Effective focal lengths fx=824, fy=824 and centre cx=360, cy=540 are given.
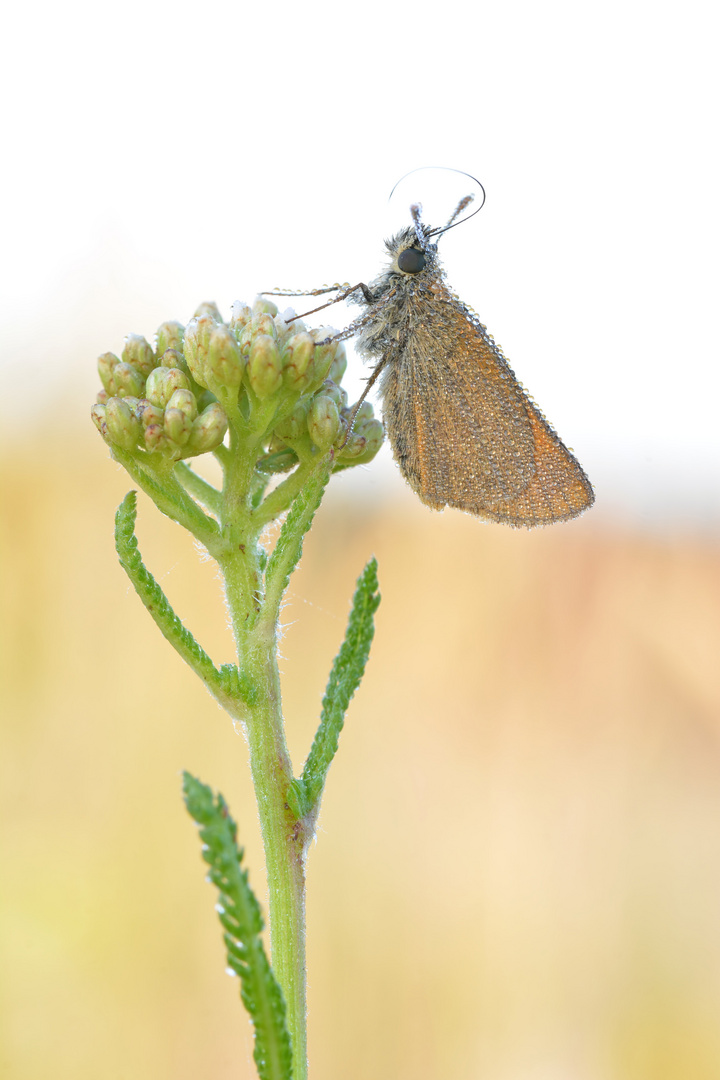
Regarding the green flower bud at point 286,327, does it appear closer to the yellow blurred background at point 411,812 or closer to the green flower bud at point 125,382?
the green flower bud at point 125,382

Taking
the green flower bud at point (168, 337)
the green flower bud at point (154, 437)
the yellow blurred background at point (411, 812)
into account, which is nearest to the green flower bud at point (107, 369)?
the green flower bud at point (168, 337)

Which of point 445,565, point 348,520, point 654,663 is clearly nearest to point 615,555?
point 654,663

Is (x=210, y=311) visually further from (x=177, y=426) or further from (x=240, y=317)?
(x=177, y=426)

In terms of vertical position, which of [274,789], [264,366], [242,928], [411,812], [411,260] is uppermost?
[411,260]

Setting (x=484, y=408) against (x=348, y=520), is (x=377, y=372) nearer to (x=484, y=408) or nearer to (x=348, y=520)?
(x=484, y=408)

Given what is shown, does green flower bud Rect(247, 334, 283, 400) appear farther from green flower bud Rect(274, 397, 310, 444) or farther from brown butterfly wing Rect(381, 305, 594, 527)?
brown butterfly wing Rect(381, 305, 594, 527)

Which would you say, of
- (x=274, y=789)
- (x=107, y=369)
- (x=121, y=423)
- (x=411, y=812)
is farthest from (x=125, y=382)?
(x=411, y=812)
